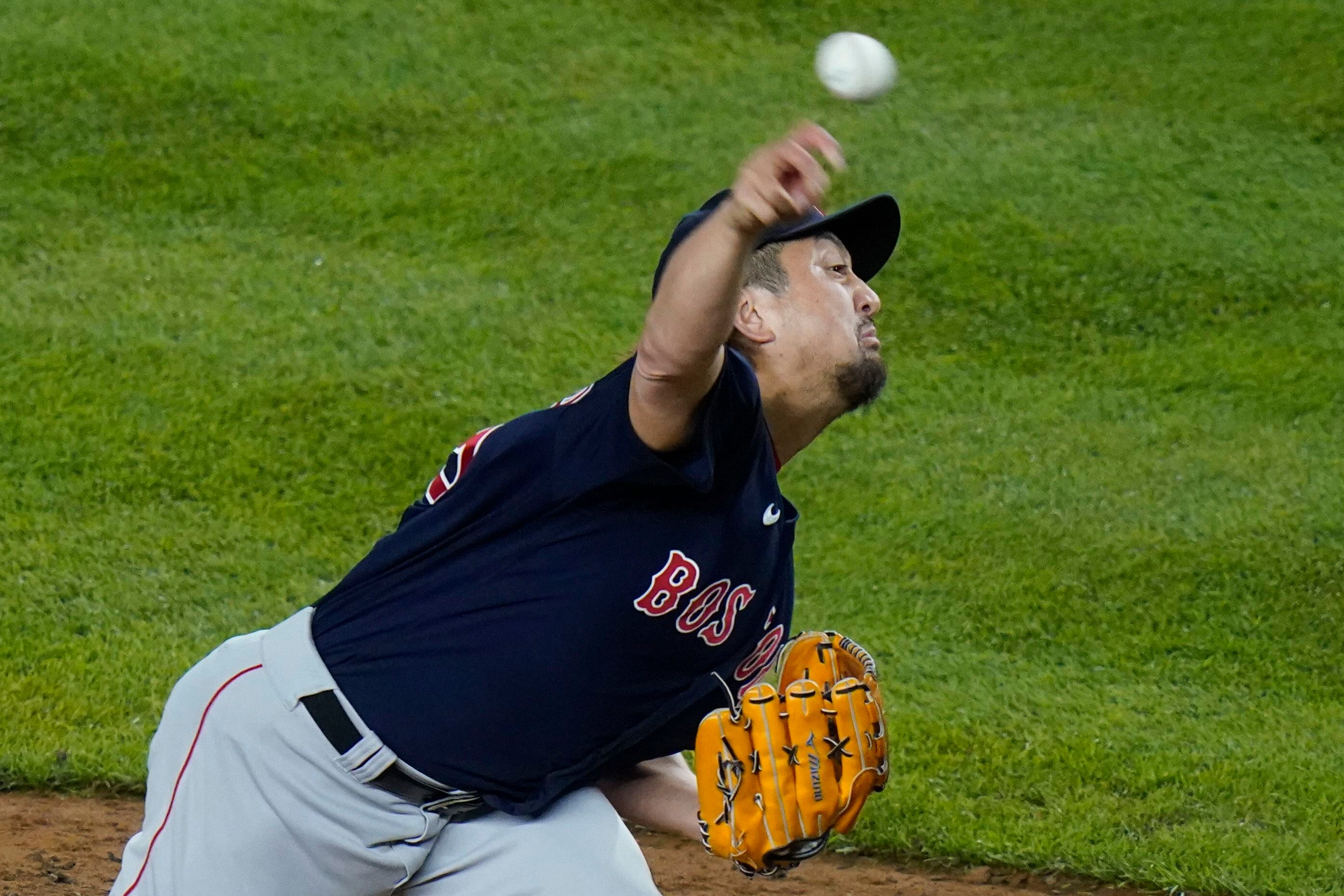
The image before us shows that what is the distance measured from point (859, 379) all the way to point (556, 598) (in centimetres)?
Answer: 66

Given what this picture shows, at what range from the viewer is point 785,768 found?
2652 millimetres

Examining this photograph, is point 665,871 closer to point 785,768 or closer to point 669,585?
point 785,768

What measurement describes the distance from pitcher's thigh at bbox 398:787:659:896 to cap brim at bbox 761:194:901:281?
3.48 ft

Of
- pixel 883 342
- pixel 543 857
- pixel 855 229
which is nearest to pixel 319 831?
pixel 543 857

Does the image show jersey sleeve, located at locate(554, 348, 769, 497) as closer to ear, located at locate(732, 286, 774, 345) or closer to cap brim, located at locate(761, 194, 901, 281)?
ear, located at locate(732, 286, 774, 345)

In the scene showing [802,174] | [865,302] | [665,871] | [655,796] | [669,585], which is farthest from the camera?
[665,871]

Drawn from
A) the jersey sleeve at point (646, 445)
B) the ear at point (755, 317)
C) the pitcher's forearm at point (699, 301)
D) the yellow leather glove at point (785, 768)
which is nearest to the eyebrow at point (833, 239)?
the ear at point (755, 317)

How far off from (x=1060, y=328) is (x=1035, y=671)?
2.71 meters

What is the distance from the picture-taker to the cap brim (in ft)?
9.45

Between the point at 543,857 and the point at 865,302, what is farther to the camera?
the point at 865,302

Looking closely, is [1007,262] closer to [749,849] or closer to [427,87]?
[427,87]

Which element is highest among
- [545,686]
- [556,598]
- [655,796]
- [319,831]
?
[556,598]

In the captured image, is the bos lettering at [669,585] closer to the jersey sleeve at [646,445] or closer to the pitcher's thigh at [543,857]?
the jersey sleeve at [646,445]

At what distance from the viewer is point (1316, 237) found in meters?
A: 8.20
